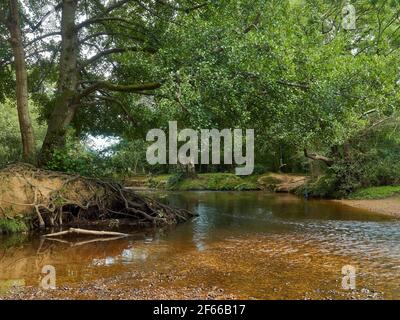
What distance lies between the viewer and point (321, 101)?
1233 cm

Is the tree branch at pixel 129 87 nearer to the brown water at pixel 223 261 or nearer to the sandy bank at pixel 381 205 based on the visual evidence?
the brown water at pixel 223 261

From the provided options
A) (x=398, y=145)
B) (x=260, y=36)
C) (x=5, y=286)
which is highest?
(x=260, y=36)

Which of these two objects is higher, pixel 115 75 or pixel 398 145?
pixel 115 75

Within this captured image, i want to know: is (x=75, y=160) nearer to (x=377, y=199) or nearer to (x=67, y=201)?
(x=67, y=201)

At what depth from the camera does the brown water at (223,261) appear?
22.5 feet

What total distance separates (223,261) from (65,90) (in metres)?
10.1

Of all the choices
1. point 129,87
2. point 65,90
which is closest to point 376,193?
point 129,87

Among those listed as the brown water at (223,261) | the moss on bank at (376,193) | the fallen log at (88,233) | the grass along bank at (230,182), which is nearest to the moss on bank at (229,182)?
the grass along bank at (230,182)

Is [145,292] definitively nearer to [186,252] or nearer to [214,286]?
[214,286]

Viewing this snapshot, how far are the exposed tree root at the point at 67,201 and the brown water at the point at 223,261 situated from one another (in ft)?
3.60
